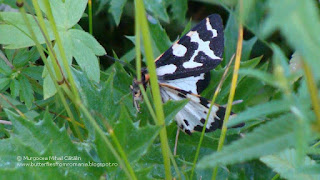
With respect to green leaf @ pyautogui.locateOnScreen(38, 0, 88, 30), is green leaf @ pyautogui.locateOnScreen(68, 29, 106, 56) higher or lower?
lower

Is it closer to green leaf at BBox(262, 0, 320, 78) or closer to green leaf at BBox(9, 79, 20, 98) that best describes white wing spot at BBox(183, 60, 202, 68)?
green leaf at BBox(9, 79, 20, 98)

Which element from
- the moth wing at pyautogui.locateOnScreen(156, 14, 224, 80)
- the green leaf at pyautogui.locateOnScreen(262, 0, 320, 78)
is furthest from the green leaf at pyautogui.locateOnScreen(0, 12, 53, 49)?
the green leaf at pyautogui.locateOnScreen(262, 0, 320, 78)

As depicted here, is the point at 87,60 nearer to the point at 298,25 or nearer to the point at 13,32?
the point at 13,32

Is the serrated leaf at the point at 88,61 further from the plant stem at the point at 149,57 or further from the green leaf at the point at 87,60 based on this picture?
the plant stem at the point at 149,57

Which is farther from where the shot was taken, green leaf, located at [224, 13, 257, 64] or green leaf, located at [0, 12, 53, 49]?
green leaf, located at [224, 13, 257, 64]

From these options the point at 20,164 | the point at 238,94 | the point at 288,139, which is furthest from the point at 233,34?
the point at 288,139

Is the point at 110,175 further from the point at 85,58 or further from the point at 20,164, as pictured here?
the point at 85,58

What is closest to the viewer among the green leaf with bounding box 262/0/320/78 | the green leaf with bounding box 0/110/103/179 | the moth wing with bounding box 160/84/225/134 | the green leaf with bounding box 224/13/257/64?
the green leaf with bounding box 262/0/320/78
